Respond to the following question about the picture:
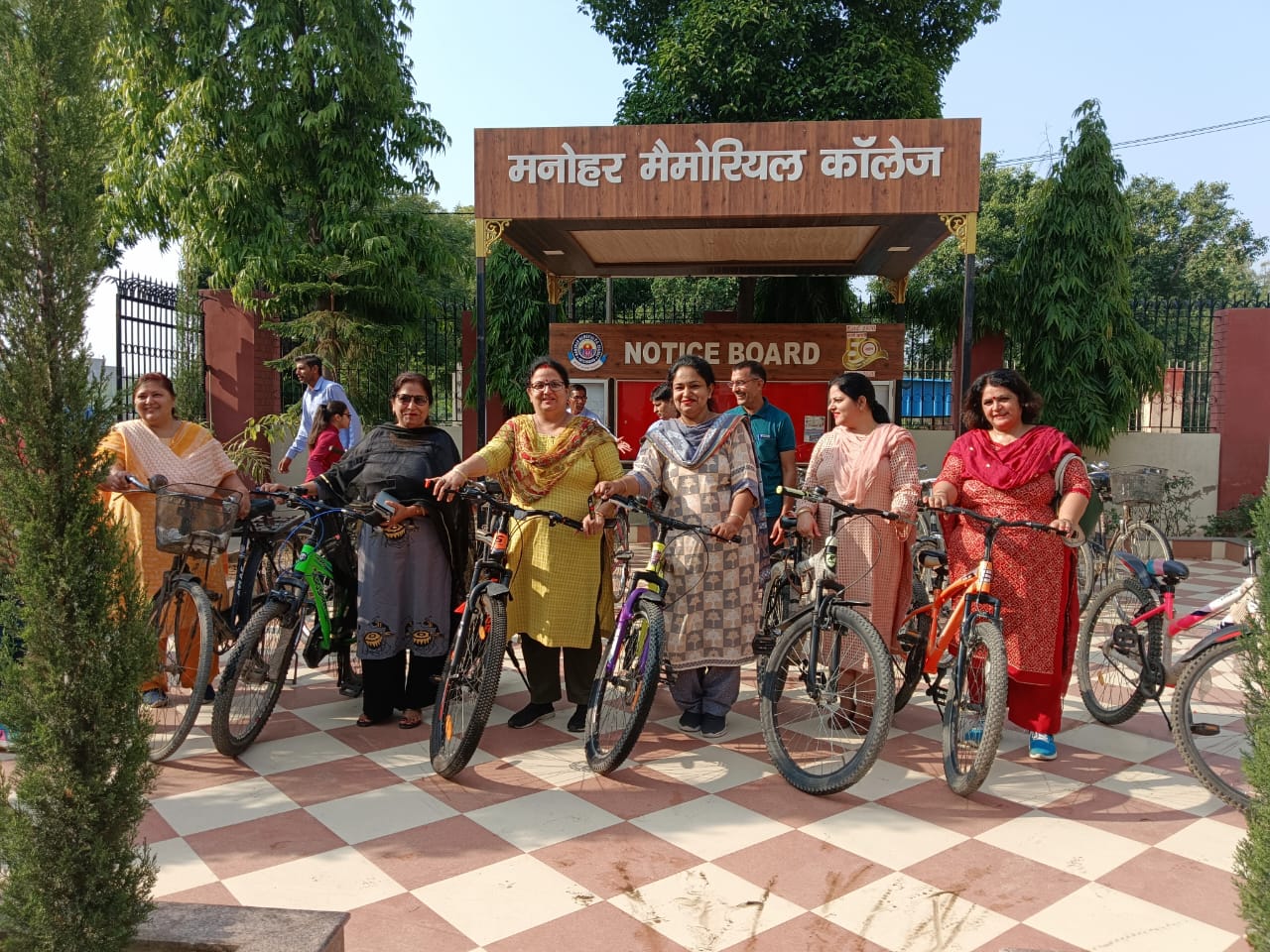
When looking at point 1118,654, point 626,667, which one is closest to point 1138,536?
point 1118,654

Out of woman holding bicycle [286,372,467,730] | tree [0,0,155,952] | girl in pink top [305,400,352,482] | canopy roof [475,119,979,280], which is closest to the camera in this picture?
tree [0,0,155,952]

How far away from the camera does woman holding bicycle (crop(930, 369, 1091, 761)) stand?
3.53 m

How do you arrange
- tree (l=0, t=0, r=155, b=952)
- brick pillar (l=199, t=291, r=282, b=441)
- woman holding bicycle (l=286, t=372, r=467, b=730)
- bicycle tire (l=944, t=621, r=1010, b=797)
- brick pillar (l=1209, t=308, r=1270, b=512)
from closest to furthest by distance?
tree (l=0, t=0, r=155, b=952)
bicycle tire (l=944, t=621, r=1010, b=797)
woman holding bicycle (l=286, t=372, r=467, b=730)
brick pillar (l=1209, t=308, r=1270, b=512)
brick pillar (l=199, t=291, r=282, b=441)

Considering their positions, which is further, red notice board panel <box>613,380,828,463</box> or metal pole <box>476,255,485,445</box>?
red notice board panel <box>613,380,828,463</box>

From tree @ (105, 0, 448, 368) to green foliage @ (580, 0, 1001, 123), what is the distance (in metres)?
3.89

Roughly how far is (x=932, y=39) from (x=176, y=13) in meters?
9.80

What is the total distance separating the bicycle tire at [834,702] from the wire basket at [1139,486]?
3.02 metres

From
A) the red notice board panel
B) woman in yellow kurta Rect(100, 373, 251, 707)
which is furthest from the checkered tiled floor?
the red notice board panel

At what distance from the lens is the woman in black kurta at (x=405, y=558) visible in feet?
12.6

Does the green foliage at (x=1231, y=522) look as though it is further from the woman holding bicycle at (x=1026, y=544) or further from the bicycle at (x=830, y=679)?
the bicycle at (x=830, y=679)

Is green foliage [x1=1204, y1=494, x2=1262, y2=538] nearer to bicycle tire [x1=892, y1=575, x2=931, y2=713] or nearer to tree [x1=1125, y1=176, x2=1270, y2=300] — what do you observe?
bicycle tire [x1=892, y1=575, x2=931, y2=713]

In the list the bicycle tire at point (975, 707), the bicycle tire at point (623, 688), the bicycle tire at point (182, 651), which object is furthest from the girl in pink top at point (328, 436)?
the bicycle tire at point (975, 707)

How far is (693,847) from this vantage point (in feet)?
9.36

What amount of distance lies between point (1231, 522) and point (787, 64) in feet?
24.9
